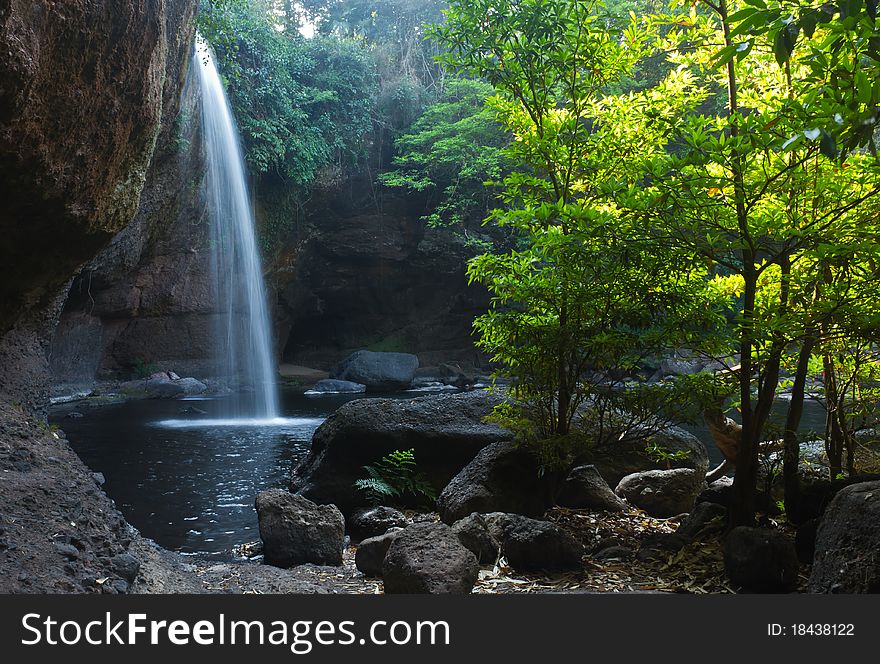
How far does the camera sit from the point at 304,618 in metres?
2.52

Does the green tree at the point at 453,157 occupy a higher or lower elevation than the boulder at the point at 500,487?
higher

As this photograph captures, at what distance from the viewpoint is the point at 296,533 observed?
5422 mm

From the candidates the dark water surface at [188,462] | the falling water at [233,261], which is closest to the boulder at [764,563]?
the dark water surface at [188,462]

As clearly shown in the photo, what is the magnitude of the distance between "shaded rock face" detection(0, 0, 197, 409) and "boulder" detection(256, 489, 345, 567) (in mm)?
A: 2857

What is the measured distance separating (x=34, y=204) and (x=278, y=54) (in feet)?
54.1

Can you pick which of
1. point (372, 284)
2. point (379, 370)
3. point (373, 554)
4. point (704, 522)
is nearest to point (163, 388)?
point (379, 370)

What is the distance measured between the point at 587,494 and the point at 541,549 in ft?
6.34

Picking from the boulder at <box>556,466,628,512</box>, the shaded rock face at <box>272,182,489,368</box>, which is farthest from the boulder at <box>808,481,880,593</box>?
the shaded rock face at <box>272,182,489,368</box>

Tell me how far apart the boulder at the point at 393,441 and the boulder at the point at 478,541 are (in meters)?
2.34

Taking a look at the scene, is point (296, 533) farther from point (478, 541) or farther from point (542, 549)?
point (542, 549)

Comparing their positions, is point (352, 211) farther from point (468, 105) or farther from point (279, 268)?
point (468, 105)

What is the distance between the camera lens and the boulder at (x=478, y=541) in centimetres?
479

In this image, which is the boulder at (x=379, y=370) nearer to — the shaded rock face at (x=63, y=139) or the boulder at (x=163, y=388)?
the boulder at (x=163, y=388)

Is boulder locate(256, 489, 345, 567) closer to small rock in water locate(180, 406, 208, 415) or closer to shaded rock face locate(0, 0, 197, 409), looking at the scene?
shaded rock face locate(0, 0, 197, 409)
